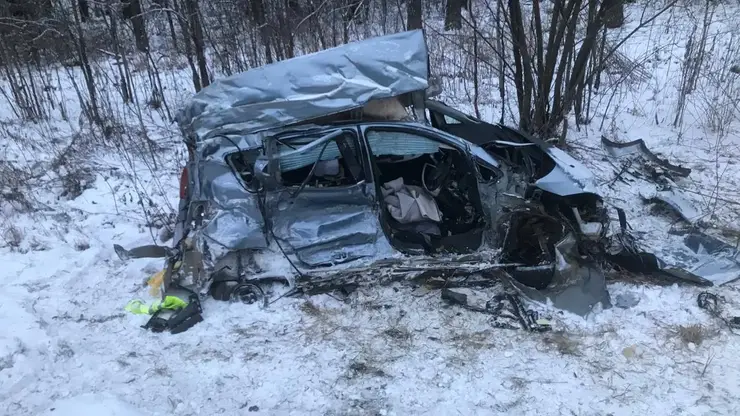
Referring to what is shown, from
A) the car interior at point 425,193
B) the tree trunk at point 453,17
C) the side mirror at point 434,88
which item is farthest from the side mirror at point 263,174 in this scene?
the tree trunk at point 453,17

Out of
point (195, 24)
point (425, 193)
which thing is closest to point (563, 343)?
point (425, 193)

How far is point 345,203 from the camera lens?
4.63 metres

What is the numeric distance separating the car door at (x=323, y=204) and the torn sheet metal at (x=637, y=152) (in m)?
4.79

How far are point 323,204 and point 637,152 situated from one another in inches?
211

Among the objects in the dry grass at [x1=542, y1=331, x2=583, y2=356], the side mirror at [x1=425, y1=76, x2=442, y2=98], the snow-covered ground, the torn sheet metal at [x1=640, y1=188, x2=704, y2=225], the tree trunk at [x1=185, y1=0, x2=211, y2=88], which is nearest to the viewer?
the snow-covered ground

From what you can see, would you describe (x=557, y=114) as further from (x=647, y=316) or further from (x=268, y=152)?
(x=268, y=152)

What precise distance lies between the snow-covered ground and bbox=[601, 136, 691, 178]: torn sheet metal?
4.36ft

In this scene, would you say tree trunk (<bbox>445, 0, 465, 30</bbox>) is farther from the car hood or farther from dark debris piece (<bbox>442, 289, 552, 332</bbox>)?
dark debris piece (<bbox>442, 289, 552, 332</bbox>)

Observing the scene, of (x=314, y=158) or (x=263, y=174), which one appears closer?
(x=263, y=174)

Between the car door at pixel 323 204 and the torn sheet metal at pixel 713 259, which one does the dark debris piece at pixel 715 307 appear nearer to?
the torn sheet metal at pixel 713 259

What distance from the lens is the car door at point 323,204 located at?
14.9 feet

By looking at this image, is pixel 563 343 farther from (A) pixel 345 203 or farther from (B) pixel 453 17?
(B) pixel 453 17

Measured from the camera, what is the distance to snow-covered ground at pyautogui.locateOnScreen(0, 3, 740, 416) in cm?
374

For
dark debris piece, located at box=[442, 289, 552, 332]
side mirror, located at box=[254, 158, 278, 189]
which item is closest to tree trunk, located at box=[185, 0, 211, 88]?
side mirror, located at box=[254, 158, 278, 189]
